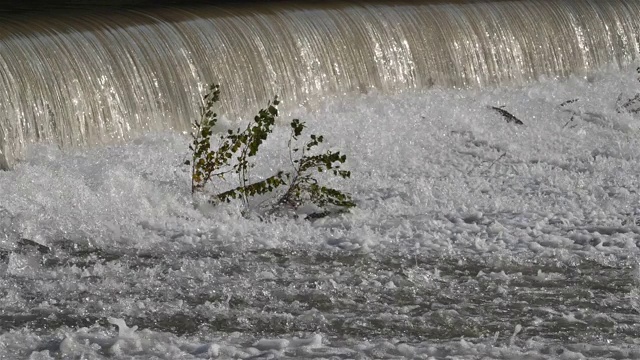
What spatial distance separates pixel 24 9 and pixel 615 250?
196 inches

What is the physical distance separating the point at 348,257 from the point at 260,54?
3.08 meters

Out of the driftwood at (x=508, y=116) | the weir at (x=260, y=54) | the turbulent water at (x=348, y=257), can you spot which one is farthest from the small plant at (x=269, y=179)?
the driftwood at (x=508, y=116)

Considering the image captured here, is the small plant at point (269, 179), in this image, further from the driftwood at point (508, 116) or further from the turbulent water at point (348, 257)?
the driftwood at point (508, 116)

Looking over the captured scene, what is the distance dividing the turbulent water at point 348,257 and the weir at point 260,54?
0.30 meters

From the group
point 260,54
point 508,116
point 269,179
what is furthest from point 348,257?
point 508,116

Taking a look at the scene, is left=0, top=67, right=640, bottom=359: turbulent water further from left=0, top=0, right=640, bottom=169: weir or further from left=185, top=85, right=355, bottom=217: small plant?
left=0, top=0, right=640, bottom=169: weir

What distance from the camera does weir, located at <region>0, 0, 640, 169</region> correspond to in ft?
23.3

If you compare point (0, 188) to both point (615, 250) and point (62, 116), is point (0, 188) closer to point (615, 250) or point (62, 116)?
point (62, 116)

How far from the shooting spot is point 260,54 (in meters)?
8.19

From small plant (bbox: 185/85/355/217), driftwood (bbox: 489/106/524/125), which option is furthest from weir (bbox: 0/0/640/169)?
small plant (bbox: 185/85/355/217)

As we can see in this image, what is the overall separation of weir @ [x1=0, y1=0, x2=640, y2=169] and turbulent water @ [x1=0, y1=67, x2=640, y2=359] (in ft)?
0.97

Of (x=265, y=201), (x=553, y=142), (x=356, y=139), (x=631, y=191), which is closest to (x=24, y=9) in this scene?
(x=356, y=139)

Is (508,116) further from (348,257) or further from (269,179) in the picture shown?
(348,257)

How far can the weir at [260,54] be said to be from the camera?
7113mm
